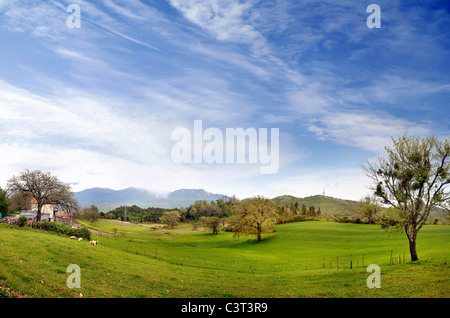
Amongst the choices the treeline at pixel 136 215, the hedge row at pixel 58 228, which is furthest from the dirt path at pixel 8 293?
the treeline at pixel 136 215

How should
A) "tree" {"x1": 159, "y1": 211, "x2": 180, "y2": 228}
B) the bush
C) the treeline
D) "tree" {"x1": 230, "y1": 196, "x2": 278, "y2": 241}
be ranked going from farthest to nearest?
the treeline, "tree" {"x1": 159, "y1": 211, "x2": 180, "y2": 228}, "tree" {"x1": 230, "y1": 196, "x2": 278, "y2": 241}, the bush

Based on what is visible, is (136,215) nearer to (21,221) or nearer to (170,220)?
(170,220)

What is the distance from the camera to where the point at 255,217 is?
3081 inches

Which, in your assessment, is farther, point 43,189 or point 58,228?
point 43,189

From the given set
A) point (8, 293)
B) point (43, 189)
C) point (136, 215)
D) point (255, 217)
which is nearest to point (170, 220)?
point (136, 215)

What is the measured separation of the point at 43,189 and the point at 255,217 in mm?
52698

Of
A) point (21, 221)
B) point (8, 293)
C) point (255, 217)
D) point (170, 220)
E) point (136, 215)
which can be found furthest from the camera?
point (136, 215)

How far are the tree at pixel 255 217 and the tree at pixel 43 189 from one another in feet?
142

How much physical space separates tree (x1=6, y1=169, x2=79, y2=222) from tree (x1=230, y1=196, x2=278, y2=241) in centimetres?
4337

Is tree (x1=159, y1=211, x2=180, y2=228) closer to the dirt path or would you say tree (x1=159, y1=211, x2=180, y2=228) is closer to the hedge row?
the hedge row

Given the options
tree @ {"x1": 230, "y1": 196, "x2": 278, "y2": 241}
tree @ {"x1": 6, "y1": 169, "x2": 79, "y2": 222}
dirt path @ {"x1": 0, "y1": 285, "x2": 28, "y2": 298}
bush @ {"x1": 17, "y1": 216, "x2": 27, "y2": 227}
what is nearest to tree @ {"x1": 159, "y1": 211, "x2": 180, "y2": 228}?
tree @ {"x1": 230, "y1": 196, "x2": 278, "y2": 241}

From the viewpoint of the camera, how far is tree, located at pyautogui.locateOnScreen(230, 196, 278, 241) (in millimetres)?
78438

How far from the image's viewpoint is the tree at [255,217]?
78.4 metres
